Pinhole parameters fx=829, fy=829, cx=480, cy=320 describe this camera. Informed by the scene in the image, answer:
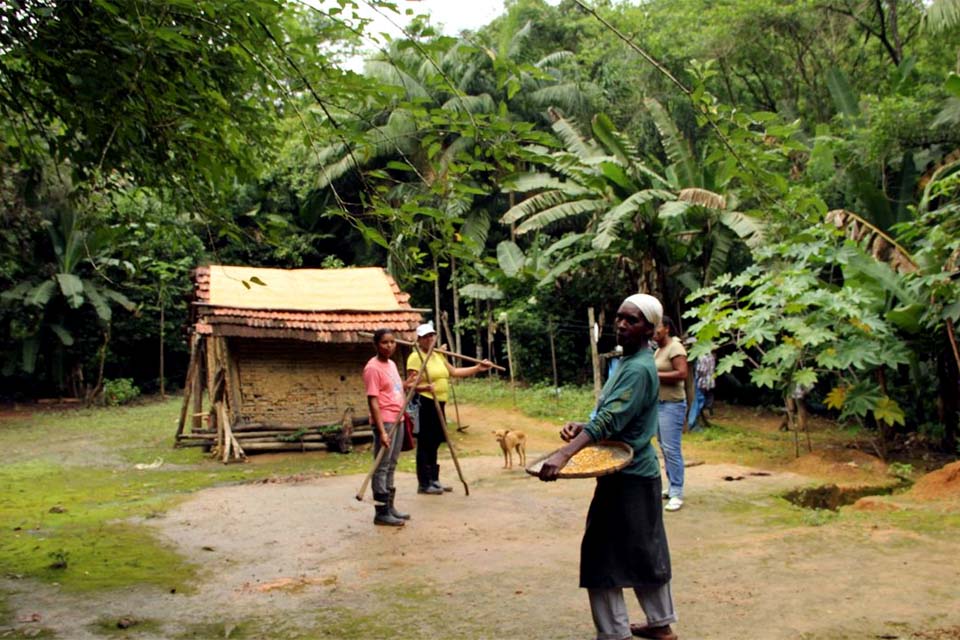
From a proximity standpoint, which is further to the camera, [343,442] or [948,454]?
[343,442]

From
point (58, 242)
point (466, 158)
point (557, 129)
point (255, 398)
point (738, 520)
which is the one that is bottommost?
point (738, 520)


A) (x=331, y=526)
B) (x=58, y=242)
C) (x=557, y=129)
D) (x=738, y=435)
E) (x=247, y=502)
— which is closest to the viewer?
(x=331, y=526)

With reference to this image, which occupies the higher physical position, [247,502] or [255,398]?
[255,398]

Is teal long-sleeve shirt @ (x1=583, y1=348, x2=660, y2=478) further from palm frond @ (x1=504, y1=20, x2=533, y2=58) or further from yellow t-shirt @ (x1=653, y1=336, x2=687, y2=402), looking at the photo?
palm frond @ (x1=504, y1=20, x2=533, y2=58)

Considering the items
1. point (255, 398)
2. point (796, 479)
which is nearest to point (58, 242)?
point (255, 398)

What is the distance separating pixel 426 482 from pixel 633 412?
16.8 ft

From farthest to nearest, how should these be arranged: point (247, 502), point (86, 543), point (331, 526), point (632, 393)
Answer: point (247, 502)
point (331, 526)
point (86, 543)
point (632, 393)

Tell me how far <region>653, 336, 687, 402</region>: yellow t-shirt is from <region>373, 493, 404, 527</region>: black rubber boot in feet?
8.47

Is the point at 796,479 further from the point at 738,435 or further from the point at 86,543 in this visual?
the point at 86,543

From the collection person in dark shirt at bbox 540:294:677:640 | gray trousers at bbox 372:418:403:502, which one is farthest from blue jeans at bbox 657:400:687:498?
person in dark shirt at bbox 540:294:677:640

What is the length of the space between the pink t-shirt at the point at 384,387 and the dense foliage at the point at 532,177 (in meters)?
1.30

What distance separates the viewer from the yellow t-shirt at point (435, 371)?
8766 millimetres

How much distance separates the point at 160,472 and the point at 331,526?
501 centimetres

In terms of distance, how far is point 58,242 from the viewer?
20.6 meters
